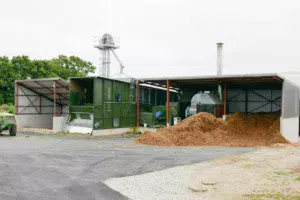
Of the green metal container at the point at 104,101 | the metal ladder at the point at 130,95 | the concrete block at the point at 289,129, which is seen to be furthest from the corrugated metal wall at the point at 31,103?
the concrete block at the point at 289,129

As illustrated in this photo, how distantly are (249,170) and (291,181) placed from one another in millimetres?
1949

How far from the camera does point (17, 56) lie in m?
50.7

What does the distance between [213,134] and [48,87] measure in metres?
17.5

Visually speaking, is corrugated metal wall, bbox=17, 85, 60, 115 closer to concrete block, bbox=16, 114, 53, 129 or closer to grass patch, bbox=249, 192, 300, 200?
concrete block, bbox=16, 114, 53, 129

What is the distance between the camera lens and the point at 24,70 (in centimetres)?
5094

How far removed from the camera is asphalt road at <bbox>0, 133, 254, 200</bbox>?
29.1 ft

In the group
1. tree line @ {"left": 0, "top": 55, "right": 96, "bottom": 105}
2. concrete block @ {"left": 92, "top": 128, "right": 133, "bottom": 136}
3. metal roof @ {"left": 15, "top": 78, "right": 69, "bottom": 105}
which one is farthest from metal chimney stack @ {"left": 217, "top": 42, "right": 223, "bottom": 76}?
tree line @ {"left": 0, "top": 55, "right": 96, "bottom": 105}

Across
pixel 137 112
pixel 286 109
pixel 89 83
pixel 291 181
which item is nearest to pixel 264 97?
pixel 286 109

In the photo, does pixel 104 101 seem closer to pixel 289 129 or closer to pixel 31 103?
pixel 31 103

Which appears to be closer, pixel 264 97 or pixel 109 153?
pixel 109 153

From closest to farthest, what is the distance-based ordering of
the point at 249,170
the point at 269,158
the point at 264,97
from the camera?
the point at 249,170
the point at 269,158
the point at 264,97

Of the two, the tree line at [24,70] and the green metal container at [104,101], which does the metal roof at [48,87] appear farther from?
the tree line at [24,70]

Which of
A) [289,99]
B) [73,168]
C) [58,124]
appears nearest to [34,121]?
[58,124]

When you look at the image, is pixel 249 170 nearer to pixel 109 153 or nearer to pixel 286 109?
pixel 109 153
